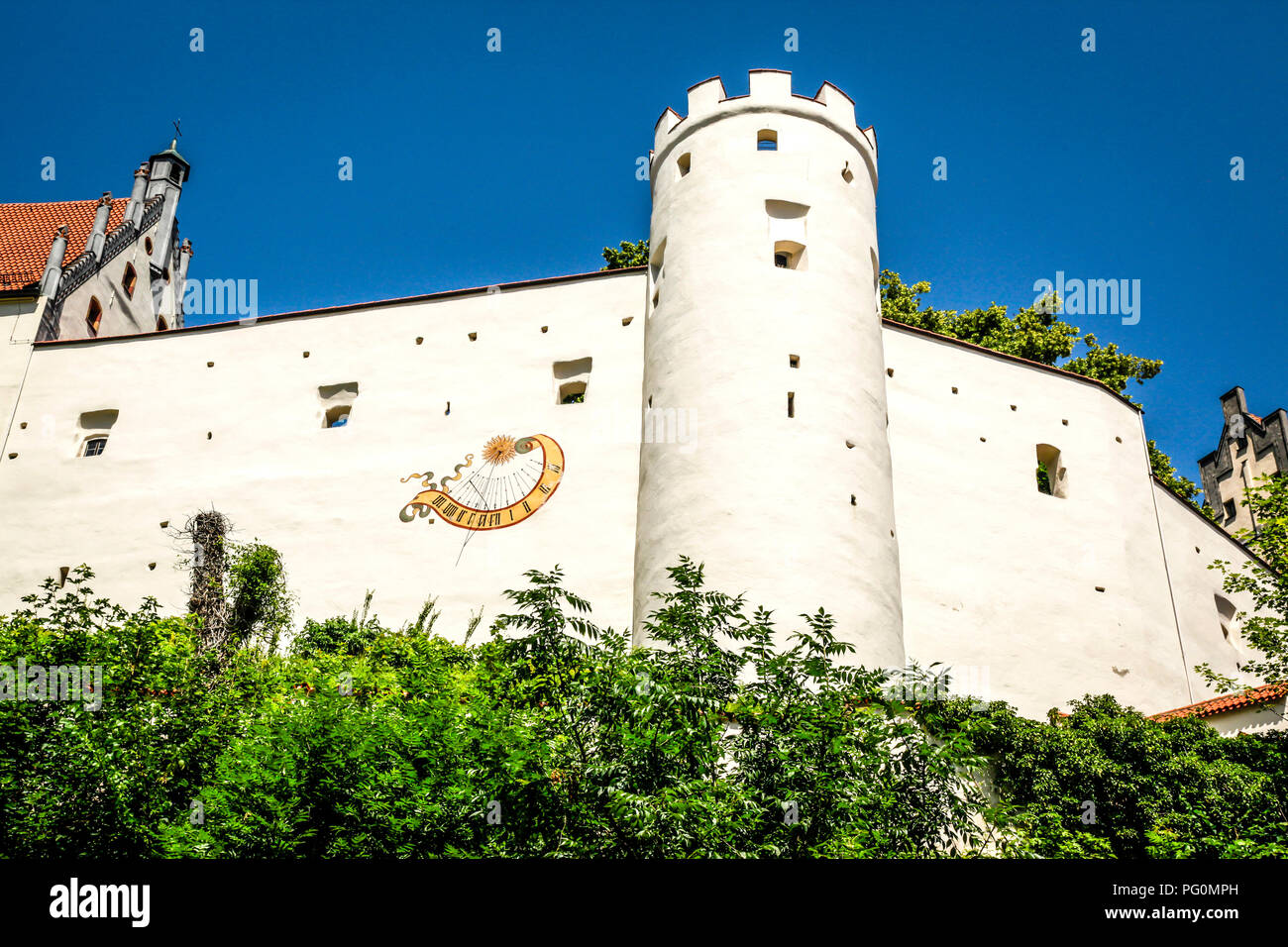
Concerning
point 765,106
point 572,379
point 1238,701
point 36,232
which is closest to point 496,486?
point 572,379

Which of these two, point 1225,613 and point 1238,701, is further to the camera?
point 1225,613

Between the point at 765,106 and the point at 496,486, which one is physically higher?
the point at 765,106

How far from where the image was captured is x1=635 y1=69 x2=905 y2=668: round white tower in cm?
1781

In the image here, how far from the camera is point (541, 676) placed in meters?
11.0

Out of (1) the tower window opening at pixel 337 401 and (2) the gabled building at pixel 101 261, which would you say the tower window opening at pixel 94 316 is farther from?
(1) the tower window opening at pixel 337 401

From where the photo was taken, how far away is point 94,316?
28984 millimetres

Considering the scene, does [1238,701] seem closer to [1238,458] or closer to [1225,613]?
[1225,613]

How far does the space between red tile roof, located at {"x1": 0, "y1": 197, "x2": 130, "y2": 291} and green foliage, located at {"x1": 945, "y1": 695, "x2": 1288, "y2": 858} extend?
23734 mm

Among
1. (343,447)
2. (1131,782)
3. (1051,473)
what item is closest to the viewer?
(1131,782)

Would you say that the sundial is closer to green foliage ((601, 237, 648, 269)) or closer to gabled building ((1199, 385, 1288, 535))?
green foliage ((601, 237, 648, 269))

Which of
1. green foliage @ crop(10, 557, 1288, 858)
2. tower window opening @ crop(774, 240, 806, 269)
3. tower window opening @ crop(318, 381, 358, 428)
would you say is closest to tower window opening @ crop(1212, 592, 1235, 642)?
green foliage @ crop(10, 557, 1288, 858)

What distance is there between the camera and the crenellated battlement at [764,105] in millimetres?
23219

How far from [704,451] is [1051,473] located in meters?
8.18

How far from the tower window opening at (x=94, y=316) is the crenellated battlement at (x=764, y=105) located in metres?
14.7
